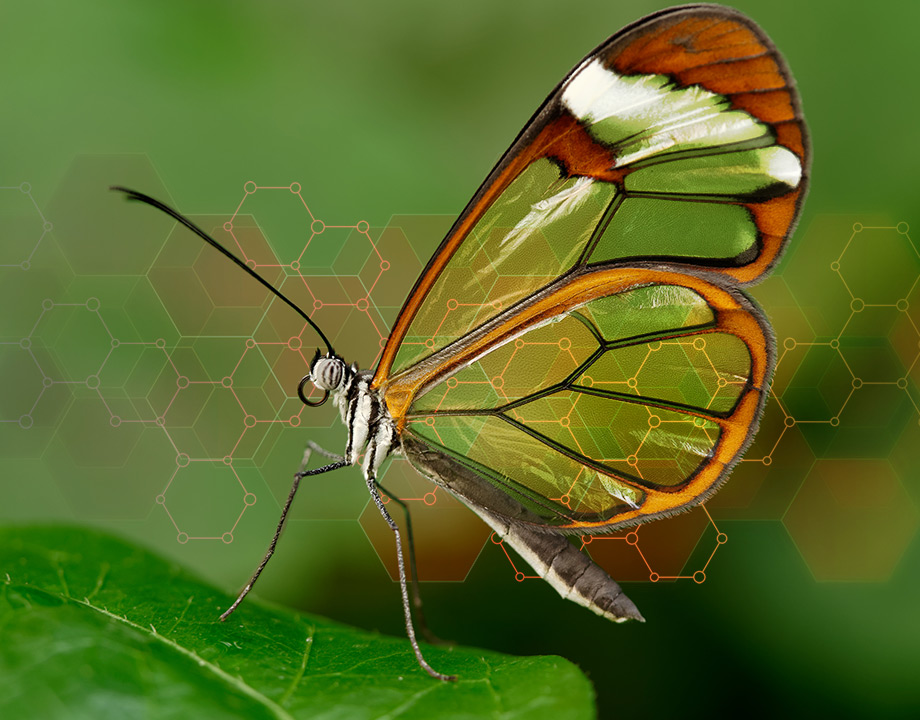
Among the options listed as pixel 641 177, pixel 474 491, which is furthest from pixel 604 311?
pixel 474 491

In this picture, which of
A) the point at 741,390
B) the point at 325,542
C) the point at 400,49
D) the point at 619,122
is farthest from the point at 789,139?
the point at 400,49

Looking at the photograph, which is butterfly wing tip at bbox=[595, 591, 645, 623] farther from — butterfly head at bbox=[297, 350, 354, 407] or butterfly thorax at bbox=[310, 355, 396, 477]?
butterfly head at bbox=[297, 350, 354, 407]

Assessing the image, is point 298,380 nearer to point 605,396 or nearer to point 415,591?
point 415,591

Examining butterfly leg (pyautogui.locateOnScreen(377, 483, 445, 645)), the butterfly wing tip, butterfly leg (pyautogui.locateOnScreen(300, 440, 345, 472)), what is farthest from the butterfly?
butterfly leg (pyautogui.locateOnScreen(377, 483, 445, 645))

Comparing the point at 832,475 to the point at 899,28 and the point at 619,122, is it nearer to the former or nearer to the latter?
the point at 619,122

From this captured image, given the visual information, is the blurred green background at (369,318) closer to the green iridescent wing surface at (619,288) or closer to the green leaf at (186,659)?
the green iridescent wing surface at (619,288)
